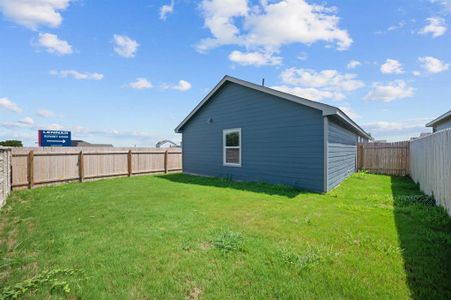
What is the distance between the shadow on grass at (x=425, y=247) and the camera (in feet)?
8.82

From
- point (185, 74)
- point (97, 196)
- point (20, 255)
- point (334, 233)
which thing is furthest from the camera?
point (185, 74)

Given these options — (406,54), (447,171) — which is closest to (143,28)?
(406,54)

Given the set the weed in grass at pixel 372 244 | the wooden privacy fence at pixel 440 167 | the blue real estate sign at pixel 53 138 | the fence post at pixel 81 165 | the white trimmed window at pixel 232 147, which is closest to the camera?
the weed in grass at pixel 372 244

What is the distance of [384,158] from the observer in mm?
14539

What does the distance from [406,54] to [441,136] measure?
5.21m

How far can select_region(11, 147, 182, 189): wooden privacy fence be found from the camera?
10023 mm

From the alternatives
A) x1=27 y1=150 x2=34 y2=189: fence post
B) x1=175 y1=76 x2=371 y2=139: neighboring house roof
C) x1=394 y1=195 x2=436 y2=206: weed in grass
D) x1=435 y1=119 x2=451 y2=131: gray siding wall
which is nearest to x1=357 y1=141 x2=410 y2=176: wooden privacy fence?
x1=435 y1=119 x2=451 y2=131: gray siding wall

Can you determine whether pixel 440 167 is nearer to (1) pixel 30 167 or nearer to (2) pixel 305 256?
(2) pixel 305 256

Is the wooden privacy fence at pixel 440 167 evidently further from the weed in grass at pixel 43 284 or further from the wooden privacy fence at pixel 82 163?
the wooden privacy fence at pixel 82 163

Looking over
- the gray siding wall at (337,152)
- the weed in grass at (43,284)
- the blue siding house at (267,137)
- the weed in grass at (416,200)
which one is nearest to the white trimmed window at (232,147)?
the blue siding house at (267,137)

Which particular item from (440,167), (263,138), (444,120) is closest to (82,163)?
(263,138)

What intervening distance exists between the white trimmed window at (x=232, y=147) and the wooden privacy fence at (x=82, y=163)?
5503 millimetres

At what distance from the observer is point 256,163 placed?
10.6m

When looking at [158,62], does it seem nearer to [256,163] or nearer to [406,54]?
[256,163]
